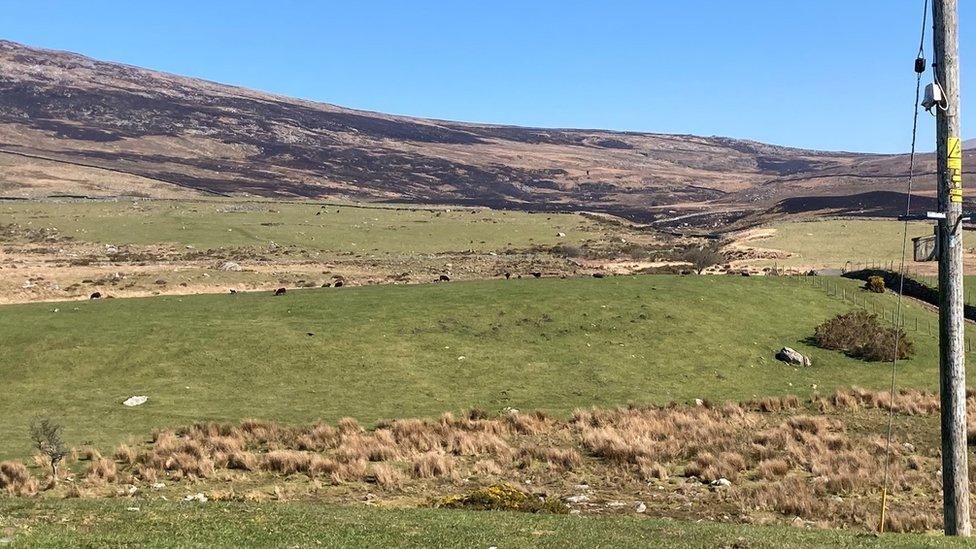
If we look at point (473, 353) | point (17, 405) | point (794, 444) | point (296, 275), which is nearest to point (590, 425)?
point (794, 444)

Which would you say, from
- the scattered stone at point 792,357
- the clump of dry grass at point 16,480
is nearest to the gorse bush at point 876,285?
the scattered stone at point 792,357

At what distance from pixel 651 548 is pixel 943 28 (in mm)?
10366

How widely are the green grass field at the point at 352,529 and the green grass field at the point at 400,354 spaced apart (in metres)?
10.5

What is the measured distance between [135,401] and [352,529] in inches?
706

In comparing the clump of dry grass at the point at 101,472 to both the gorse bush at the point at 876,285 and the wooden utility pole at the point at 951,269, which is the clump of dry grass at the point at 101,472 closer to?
the wooden utility pole at the point at 951,269

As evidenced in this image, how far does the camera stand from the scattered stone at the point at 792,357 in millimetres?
37625

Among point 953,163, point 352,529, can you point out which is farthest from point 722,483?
point 352,529

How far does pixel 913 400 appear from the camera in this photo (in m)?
31.0

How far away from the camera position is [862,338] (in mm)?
40094

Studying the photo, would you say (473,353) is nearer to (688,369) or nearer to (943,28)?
(688,369)

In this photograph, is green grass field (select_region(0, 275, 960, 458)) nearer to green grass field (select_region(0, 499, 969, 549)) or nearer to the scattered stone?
the scattered stone

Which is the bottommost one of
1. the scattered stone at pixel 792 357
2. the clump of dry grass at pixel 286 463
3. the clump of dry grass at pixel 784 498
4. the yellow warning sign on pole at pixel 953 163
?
the scattered stone at pixel 792 357

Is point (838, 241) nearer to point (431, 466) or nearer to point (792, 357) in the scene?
point (792, 357)

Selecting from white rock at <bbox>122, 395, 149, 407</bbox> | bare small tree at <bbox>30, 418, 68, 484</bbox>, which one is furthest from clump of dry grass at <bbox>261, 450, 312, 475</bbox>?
white rock at <bbox>122, 395, 149, 407</bbox>
